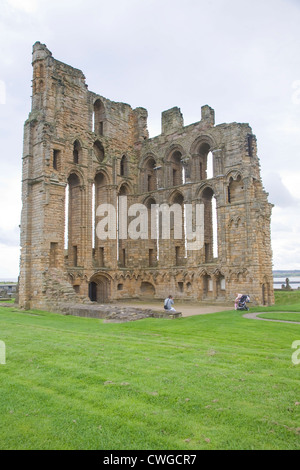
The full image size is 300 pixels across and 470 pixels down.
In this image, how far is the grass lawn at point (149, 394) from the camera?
13.8ft

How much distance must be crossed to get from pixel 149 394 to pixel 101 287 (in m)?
21.4

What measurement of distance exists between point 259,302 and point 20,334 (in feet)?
47.0

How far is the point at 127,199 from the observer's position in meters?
28.8

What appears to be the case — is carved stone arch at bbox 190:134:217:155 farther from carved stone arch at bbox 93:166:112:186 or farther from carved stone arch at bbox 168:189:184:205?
carved stone arch at bbox 93:166:112:186

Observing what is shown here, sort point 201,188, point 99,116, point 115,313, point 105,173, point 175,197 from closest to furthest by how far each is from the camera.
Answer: point 115,313, point 201,188, point 105,173, point 175,197, point 99,116

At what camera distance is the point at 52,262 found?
2186 centimetres

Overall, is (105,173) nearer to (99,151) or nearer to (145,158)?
(99,151)

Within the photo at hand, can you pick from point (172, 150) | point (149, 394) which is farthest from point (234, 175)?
point (149, 394)

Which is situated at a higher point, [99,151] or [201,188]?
[99,151]

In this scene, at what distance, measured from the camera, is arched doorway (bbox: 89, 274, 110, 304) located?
26469mm

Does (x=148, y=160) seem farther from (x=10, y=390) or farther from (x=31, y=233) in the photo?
(x=10, y=390)

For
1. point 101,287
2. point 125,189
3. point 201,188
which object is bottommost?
point 101,287

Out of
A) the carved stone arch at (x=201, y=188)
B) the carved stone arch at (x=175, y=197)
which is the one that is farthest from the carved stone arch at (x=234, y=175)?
the carved stone arch at (x=175, y=197)
